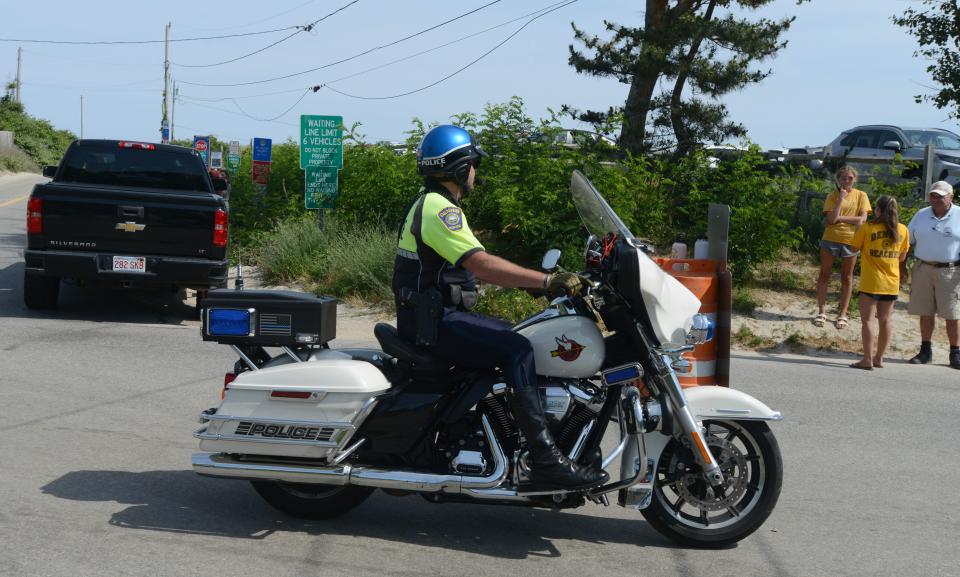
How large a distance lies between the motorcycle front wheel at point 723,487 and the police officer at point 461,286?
441 millimetres

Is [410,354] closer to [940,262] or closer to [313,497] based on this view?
[313,497]

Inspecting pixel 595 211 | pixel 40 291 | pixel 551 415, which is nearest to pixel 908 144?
pixel 40 291

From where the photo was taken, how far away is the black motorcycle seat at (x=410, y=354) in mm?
5031

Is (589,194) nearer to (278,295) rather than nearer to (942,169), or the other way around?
(278,295)

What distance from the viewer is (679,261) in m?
7.07

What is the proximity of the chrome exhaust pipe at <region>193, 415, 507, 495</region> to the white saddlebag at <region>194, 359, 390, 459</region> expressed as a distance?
6 cm

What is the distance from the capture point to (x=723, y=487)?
5094 millimetres

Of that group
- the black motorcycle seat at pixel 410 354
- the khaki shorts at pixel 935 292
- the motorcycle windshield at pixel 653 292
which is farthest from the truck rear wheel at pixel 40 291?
the khaki shorts at pixel 935 292

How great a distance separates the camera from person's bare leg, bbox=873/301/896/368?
35.3ft

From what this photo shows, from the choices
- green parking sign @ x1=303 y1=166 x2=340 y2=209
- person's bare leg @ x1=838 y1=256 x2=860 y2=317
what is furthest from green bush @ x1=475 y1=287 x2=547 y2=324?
green parking sign @ x1=303 y1=166 x2=340 y2=209

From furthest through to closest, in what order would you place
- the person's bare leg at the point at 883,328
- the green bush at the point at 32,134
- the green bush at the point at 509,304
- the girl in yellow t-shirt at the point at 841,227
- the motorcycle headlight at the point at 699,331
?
the green bush at the point at 32,134
the girl in yellow t-shirt at the point at 841,227
the green bush at the point at 509,304
the person's bare leg at the point at 883,328
the motorcycle headlight at the point at 699,331

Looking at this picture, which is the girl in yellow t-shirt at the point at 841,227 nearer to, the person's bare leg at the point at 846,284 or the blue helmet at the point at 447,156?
the person's bare leg at the point at 846,284

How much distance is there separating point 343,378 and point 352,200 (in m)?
12.2

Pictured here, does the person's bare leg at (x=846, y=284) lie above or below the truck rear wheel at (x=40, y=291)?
above
